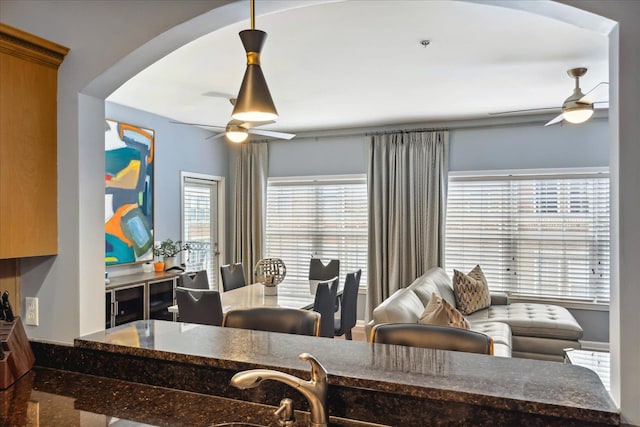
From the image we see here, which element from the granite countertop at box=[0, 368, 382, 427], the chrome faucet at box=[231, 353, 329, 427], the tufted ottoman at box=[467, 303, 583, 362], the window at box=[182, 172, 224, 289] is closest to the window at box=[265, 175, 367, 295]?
the window at box=[182, 172, 224, 289]

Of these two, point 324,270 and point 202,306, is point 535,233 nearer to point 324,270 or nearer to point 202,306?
point 324,270

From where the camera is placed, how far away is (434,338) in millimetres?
1801

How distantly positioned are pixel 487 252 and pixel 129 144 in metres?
4.25

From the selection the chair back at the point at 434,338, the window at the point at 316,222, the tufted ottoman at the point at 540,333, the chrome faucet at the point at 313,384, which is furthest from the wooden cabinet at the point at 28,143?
the window at the point at 316,222

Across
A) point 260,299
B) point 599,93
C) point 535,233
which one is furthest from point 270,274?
point 599,93

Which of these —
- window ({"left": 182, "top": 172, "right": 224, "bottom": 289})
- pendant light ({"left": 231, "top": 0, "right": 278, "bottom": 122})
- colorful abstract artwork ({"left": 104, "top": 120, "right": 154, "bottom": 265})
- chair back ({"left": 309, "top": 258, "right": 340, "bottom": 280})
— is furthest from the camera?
window ({"left": 182, "top": 172, "right": 224, "bottom": 289})

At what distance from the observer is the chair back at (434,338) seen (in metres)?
1.74

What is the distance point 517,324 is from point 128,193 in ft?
13.4

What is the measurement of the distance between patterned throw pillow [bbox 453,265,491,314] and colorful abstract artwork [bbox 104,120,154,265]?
3385mm

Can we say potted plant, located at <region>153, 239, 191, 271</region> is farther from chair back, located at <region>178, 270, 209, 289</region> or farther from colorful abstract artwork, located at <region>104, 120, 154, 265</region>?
chair back, located at <region>178, 270, 209, 289</region>

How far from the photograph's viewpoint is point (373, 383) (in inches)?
51.1

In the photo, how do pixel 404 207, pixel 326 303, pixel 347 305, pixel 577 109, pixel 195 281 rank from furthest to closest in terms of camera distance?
pixel 404 207 < pixel 347 305 < pixel 195 281 < pixel 326 303 < pixel 577 109

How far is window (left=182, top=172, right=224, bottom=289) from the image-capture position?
19.5 ft

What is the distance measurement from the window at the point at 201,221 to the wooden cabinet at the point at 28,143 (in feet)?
12.9
